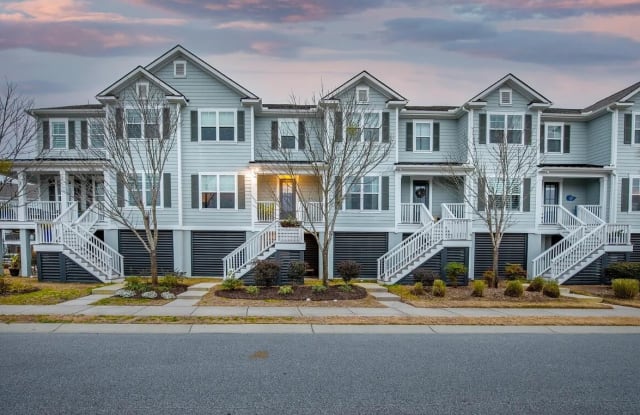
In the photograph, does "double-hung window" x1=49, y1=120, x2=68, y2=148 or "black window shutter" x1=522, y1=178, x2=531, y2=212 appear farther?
"black window shutter" x1=522, y1=178, x2=531, y2=212

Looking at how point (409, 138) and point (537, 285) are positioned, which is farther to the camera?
point (409, 138)

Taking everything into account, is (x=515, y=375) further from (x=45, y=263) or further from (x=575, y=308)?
(x=45, y=263)

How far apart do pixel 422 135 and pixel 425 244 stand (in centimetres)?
699

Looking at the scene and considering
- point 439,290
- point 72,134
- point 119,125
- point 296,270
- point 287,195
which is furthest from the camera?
point 287,195

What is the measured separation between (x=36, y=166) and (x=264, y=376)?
57.8ft

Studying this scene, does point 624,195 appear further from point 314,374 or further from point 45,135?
point 45,135

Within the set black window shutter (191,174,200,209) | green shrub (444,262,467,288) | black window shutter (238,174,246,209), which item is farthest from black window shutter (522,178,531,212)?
black window shutter (191,174,200,209)

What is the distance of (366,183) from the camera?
17625 millimetres

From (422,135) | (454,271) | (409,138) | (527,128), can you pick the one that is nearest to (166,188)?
(409,138)

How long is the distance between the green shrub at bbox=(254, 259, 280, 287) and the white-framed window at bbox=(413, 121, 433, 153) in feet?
36.3

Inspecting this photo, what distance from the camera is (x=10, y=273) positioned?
17391 millimetres

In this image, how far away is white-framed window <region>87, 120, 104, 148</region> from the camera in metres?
13.3

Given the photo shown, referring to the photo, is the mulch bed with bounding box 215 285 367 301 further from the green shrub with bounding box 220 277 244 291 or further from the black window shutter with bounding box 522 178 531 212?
the black window shutter with bounding box 522 178 531 212

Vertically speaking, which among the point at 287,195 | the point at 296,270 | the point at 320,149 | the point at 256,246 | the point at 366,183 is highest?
the point at 320,149
